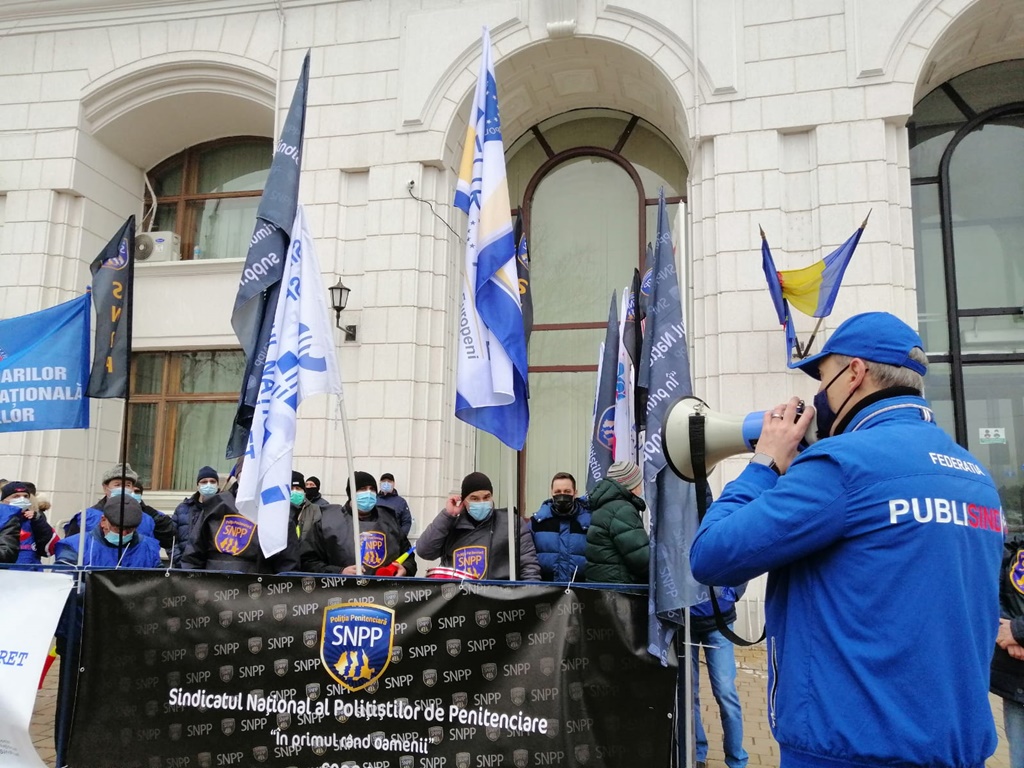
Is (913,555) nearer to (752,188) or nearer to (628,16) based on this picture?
(752,188)

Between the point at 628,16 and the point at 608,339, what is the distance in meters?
4.95

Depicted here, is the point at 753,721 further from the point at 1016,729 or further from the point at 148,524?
the point at 148,524

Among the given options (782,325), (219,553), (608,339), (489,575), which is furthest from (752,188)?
(219,553)

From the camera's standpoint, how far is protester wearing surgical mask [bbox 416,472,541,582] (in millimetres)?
5629

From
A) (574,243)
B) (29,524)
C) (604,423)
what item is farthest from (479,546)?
(574,243)

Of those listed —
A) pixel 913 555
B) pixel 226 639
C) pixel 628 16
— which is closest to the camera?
pixel 913 555

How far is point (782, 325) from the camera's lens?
9.66 meters

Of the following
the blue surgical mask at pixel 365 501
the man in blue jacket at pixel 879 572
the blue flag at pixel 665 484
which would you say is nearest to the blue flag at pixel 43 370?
the blue surgical mask at pixel 365 501

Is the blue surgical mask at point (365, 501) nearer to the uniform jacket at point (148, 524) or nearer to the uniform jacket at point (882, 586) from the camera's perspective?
the uniform jacket at point (148, 524)

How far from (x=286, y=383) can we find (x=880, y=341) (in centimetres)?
383

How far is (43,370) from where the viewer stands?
5.35m

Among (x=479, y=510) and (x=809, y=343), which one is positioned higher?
(x=809, y=343)

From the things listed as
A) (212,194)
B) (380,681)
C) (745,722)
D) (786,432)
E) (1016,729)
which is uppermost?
(212,194)

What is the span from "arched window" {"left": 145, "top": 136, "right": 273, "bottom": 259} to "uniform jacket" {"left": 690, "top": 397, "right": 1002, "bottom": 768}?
13584mm
